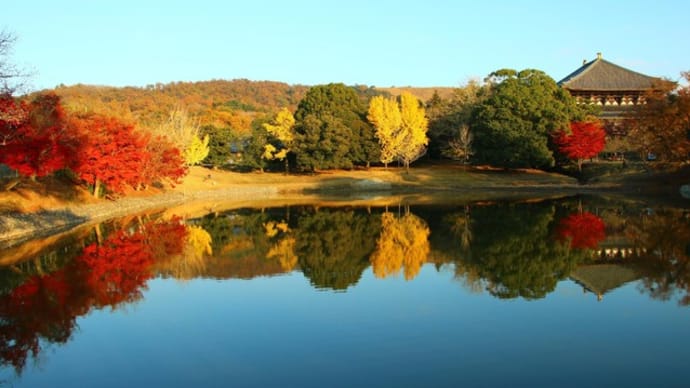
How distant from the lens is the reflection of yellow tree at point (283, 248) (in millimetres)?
16517

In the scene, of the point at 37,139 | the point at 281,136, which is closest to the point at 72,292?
the point at 37,139

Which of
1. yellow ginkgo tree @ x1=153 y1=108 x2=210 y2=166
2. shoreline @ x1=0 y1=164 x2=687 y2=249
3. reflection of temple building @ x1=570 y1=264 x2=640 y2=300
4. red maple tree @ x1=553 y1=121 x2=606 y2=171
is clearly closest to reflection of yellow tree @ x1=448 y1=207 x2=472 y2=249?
reflection of temple building @ x1=570 y1=264 x2=640 y2=300

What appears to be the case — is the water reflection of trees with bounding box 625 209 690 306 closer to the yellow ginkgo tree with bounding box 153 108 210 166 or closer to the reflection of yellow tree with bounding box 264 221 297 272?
the reflection of yellow tree with bounding box 264 221 297 272

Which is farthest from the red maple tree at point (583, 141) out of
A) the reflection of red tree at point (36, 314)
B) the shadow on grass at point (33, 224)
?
the reflection of red tree at point (36, 314)

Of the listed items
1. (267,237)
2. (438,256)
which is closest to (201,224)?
(267,237)

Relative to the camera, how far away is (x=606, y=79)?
52250 mm

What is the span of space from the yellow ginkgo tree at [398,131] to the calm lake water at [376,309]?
2672 centimetres

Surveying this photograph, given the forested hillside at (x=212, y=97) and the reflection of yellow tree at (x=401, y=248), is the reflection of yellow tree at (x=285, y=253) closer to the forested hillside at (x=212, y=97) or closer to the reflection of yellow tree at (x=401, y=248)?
the reflection of yellow tree at (x=401, y=248)

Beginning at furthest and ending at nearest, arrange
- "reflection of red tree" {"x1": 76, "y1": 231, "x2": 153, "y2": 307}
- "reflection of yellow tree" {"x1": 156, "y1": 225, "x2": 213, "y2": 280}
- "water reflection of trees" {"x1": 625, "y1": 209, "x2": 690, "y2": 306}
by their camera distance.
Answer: "reflection of yellow tree" {"x1": 156, "y1": 225, "x2": 213, "y2": 280} < "reflection of red tree" {"x1": 76, "y1": 231, "x2": 153, "y2": 307} < "water reflection of trees" {"x1": 625, "y1": 209, "x2": 690, "y2": 306}

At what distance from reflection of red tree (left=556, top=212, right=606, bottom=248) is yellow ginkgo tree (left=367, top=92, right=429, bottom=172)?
2457 centimetres

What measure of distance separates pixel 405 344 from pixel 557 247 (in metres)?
9.98

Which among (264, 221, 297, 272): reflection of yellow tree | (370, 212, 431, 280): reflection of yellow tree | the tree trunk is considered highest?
the tree trunk

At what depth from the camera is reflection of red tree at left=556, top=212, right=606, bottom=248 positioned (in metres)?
18.4

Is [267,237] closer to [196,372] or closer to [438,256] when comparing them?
[438,256]
